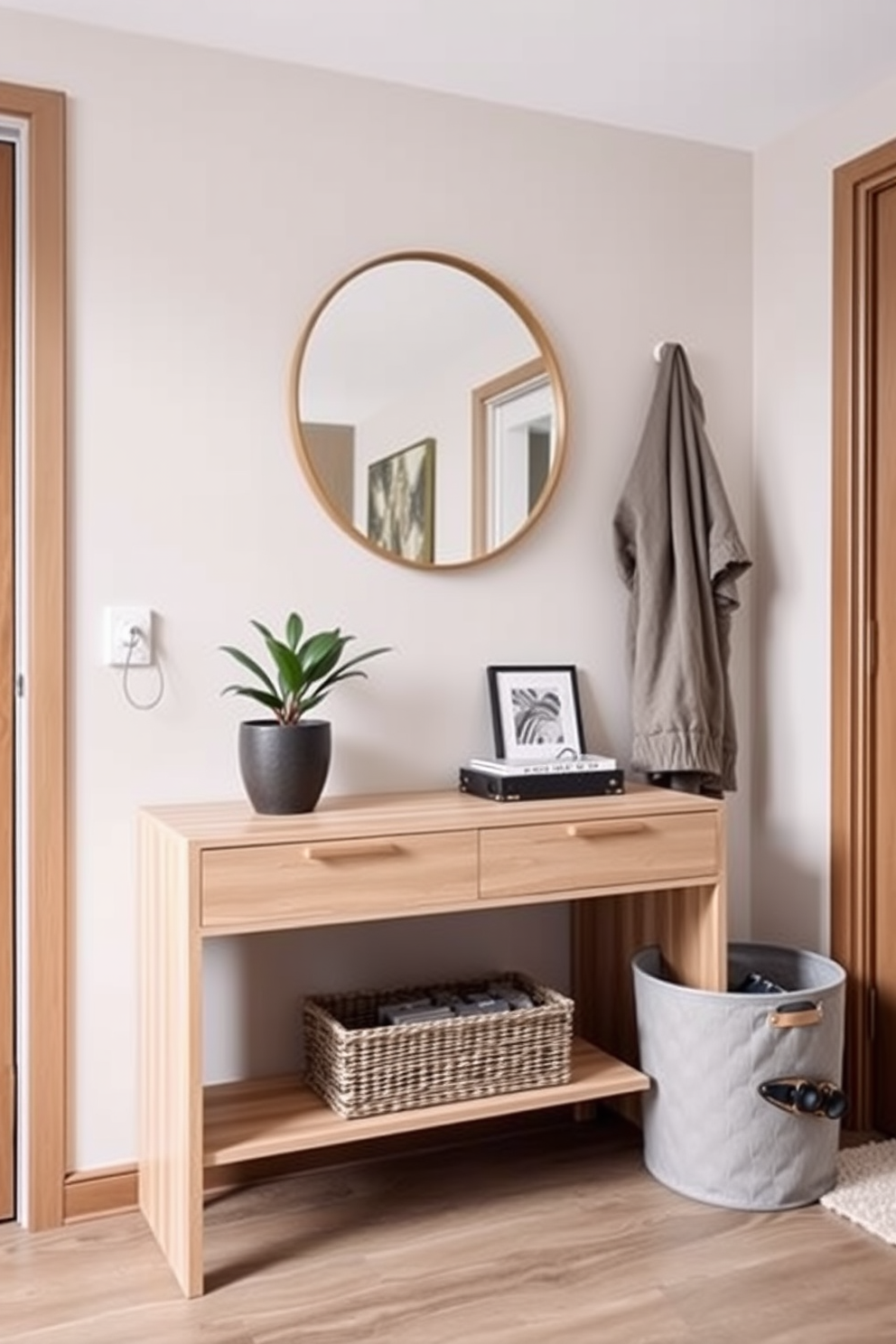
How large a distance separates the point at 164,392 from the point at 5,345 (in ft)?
1.00

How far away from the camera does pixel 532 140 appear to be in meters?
2.71

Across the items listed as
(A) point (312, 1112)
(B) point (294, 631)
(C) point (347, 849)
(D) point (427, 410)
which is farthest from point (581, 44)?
(A) point (312, 1112)

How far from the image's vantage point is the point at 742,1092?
230cm

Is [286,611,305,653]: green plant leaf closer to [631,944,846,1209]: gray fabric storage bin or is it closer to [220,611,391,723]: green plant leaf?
[220,611,391,723]: green plant leaf

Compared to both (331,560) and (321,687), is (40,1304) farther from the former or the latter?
(331,560)

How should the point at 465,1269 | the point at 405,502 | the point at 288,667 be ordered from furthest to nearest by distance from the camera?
the point at 405,502
the point at 288,667
the point at 465,1269

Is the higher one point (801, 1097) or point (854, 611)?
point (854, 611)

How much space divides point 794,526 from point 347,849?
1414mm

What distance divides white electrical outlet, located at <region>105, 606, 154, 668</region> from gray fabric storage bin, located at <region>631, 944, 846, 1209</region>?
122cm

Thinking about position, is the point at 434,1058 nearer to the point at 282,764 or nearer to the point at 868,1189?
the point at 282,764

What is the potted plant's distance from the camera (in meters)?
2.20

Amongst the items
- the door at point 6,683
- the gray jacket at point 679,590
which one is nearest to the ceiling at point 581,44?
the door at point 6,683

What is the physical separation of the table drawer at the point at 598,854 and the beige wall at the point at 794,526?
0.55m

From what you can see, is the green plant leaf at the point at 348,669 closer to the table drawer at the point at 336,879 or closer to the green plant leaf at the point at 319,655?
the green plant leaf at the point at 319,655
